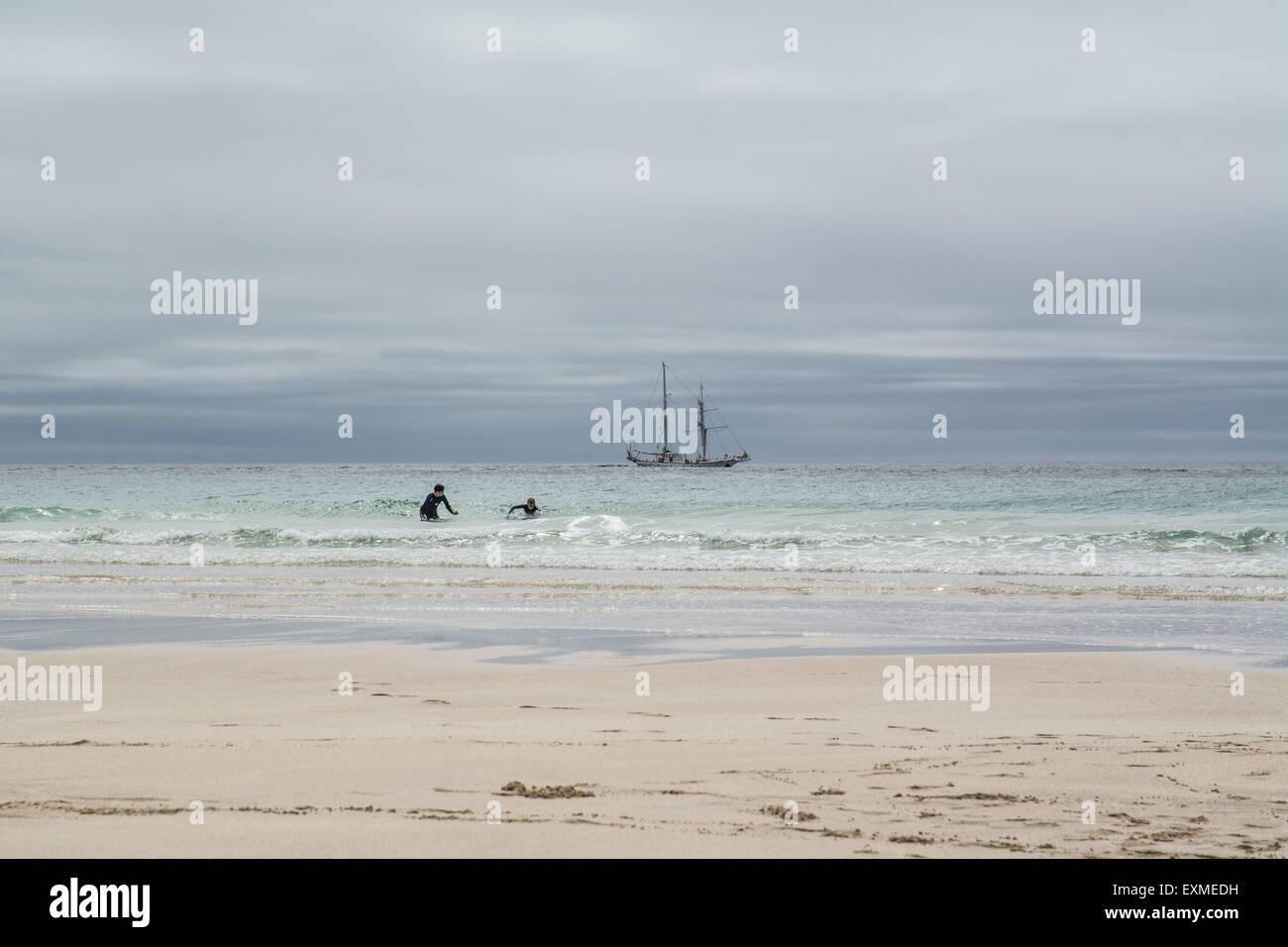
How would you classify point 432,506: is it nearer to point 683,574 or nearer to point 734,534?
point 734,534

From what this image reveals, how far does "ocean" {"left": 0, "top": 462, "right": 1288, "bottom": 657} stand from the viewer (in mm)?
12688

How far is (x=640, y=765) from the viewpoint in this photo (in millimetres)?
6070

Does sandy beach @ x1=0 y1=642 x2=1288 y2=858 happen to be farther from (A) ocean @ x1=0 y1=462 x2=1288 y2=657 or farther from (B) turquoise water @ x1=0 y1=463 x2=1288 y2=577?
(B) turquoise water @ x1=0 y1=463 x2=1288 y2=577

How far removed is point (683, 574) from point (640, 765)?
46.1ft

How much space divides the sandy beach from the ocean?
291cm

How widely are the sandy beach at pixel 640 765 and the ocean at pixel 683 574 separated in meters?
2.91

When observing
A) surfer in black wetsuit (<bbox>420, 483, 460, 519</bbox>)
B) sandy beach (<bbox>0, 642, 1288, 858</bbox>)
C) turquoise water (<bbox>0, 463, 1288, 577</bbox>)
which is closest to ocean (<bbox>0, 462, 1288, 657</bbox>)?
turquoise water (<bbox>0, 463, 1288, 577</bbox>)

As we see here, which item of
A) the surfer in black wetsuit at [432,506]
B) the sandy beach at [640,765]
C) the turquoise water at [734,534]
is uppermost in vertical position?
the surfer in black wetsuit at [432,506]

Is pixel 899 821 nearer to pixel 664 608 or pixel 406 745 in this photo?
pixel 406 745

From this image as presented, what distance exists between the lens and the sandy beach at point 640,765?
4.68 meters

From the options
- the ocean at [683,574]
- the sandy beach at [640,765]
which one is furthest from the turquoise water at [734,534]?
the sandy beach at [640,765]

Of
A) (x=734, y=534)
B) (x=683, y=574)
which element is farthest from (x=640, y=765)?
(x=734, y=534)

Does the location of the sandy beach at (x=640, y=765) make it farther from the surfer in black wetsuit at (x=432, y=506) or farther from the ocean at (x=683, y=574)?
Answer: the surfer in black wetsuit at (x=432, y=506)
